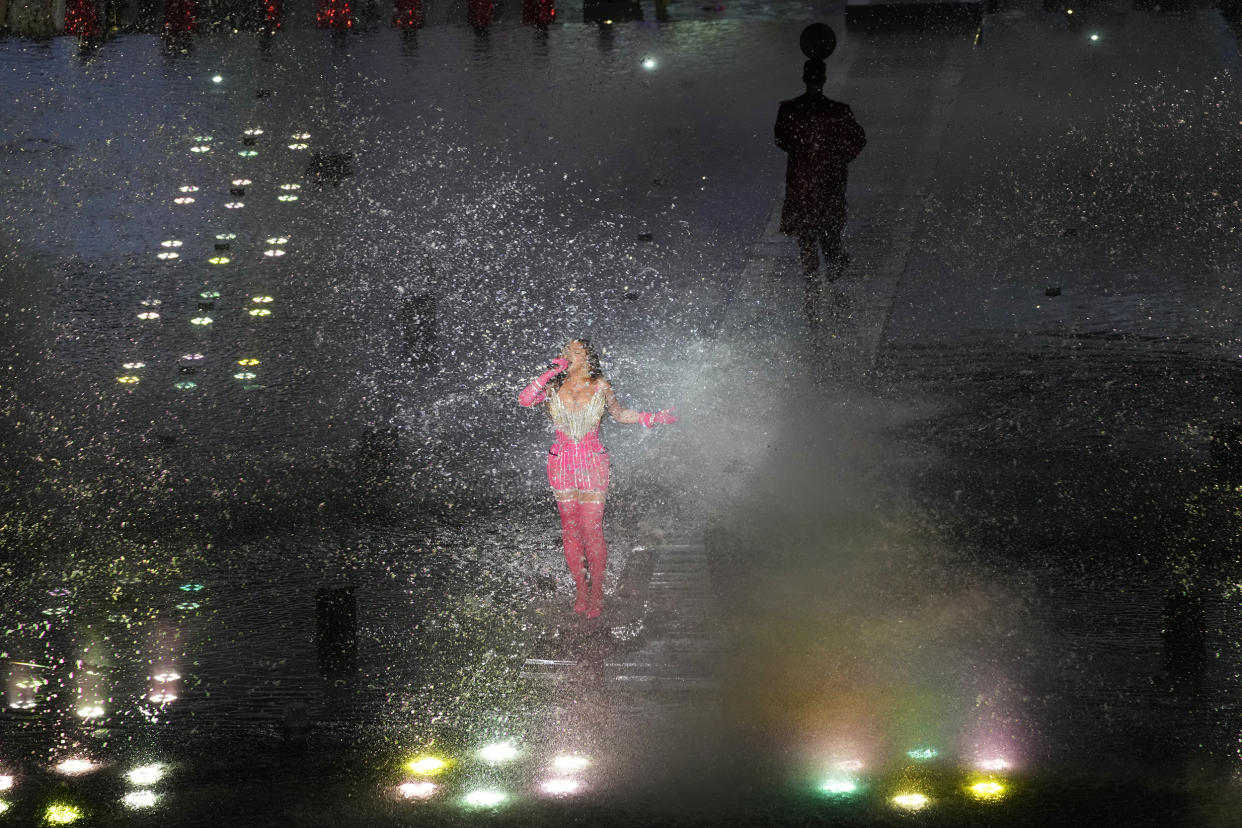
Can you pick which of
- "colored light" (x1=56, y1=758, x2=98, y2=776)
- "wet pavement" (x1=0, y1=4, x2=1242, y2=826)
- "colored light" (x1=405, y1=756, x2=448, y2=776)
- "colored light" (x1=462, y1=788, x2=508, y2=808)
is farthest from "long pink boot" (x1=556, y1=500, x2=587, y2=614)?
"colored light" (x1=56, y1=758, x2=98, y2=776)

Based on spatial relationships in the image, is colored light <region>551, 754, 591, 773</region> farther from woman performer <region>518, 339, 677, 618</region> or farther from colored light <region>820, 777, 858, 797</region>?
woman performer <region>518, 339, 677, 618</region>

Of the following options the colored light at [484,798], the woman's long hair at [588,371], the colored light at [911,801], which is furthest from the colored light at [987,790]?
the woman's long hair at [588,371]

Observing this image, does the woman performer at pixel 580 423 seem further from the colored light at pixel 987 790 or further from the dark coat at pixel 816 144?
the dark coat at pixel 816 144

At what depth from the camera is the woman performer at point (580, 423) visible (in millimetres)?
6691

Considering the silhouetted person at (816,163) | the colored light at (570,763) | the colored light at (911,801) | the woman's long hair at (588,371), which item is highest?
the silhouetted person at (816,163)

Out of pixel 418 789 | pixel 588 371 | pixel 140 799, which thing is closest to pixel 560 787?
pixel 418 789

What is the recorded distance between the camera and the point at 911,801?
5.61 meters

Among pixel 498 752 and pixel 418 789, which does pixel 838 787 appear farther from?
pixel 418 789

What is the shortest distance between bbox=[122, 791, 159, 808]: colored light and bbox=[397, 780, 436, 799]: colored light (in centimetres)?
98

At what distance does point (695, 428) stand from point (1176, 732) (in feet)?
11.6

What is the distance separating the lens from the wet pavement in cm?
603

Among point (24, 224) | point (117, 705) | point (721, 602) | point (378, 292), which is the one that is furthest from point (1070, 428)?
point (24, 224)

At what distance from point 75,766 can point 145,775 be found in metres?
0.33

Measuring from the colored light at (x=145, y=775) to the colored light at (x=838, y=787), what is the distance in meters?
2.71
